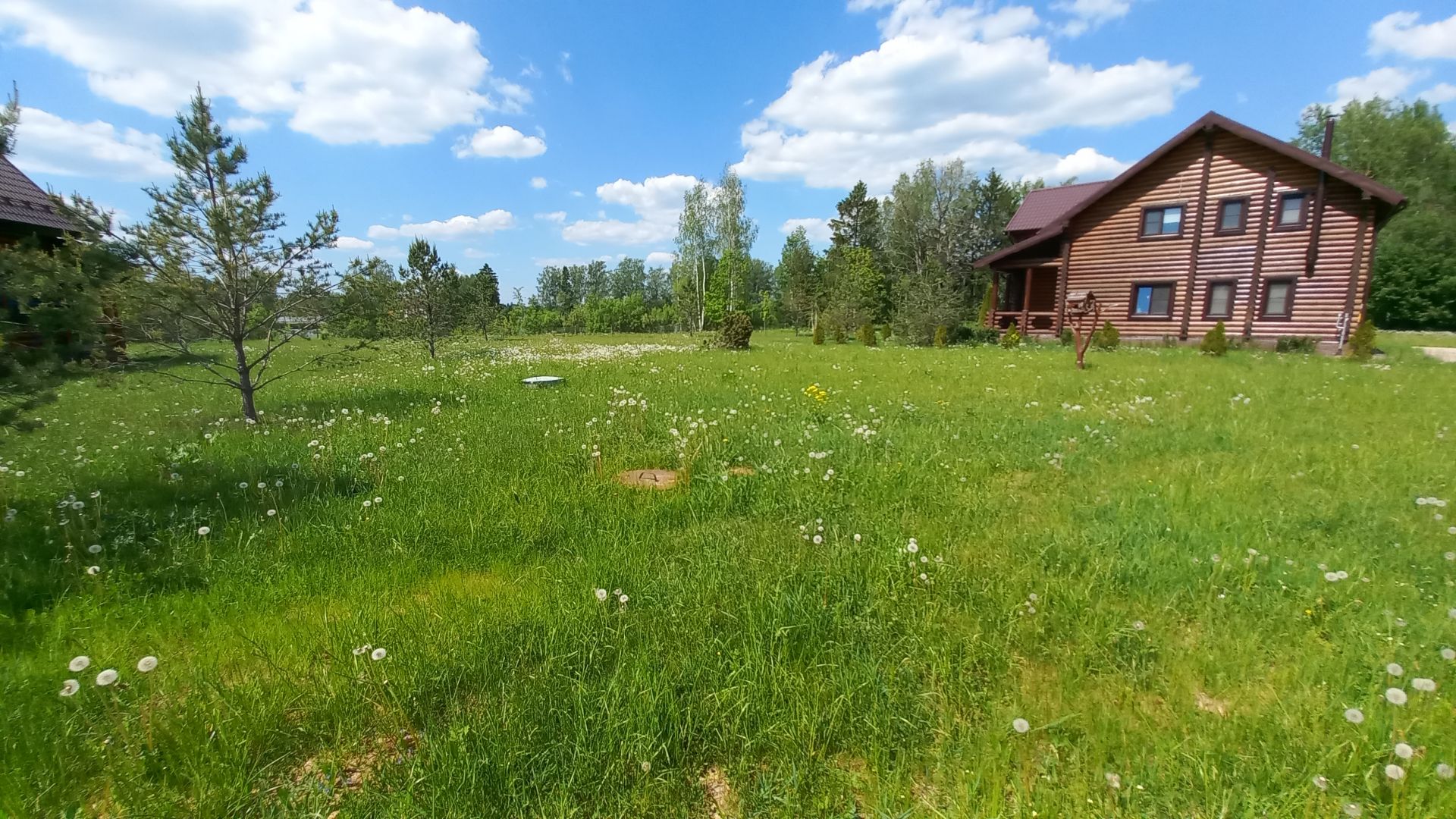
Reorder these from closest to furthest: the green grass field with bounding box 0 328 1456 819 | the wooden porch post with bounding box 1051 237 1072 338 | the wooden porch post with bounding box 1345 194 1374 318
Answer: the green grass field with bounding box 0 328 1456 819 < the wooden porch post with bounding box 1345 194 1374 318 < the wooden porch post with bounding box 1051 237 1072 338

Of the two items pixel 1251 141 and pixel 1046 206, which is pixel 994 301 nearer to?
pixel 1046 206

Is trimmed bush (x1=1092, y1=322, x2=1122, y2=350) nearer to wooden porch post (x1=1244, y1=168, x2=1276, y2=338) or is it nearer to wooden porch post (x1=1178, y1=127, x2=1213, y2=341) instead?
wooden porch post (x1=1178, y1=127, x2=1213, y2=341)

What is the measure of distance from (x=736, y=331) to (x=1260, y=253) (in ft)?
66.1

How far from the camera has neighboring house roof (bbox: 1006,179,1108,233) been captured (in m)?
31.9

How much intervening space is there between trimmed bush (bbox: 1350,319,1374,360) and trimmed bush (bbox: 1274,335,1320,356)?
64.7 inches

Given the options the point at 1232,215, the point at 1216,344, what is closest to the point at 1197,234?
the point at 1232,215

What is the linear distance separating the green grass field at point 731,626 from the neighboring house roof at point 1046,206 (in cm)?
2888

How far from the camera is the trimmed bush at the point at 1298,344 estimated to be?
2030 cm

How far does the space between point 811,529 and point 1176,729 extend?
7.91 ft

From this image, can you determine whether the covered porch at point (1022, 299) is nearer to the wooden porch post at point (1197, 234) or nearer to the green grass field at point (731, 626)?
the wooden porch post at point (1197, 234)

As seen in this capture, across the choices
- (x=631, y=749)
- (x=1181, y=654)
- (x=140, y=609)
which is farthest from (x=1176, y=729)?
(x=140, y=609)

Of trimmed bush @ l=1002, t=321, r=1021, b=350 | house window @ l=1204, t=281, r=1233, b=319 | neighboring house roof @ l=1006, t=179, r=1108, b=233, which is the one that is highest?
neighboring house roof @ l=1006, t=179, r=1108, b=233

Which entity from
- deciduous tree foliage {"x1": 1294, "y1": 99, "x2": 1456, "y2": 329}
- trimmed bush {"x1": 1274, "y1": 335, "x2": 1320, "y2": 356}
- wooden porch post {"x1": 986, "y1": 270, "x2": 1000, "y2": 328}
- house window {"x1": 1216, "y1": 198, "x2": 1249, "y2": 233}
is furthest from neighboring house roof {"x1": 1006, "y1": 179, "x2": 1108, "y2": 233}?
deciduous tree foliage {"x1": 1294, "y1": 99, "x2": 1456, "y2": 329}

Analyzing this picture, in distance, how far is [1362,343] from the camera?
1767cm
